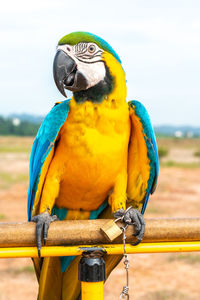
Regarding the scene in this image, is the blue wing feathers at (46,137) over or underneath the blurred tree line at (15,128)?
underneath

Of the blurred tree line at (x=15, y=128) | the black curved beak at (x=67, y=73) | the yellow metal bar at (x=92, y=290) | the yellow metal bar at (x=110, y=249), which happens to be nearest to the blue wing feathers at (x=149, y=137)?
the black curved beak at (x=67, y=73)

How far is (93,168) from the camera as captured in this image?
1479 millimetres

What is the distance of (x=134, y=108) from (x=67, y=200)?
479mm

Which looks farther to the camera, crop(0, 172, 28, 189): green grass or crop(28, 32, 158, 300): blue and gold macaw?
crop(0, 172, 28, 189): green grass

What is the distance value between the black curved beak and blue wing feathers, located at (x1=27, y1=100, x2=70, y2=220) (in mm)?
117

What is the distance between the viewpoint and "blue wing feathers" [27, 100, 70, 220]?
1.44 m

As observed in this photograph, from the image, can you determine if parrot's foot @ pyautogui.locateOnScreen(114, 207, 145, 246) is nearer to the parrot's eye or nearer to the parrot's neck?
the parrot's neck

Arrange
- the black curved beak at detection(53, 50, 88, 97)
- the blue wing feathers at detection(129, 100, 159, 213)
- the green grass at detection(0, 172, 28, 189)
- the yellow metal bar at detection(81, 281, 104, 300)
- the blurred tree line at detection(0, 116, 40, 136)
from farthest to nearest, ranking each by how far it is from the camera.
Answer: the blurred tree line at detection(0, 116, 40, 136) → the green grass at detection(0, 172, 28, 189) → the blue wing feathers at detection(129, 100, 159, 213) → the black curved beak at detection(53, 50, 88, 97) → the yellow metal bar at detection(81, 281, 104, 300)

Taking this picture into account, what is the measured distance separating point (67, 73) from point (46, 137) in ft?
0.84

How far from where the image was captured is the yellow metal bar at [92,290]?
1075 mm

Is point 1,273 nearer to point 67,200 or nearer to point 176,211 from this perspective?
point 67,200

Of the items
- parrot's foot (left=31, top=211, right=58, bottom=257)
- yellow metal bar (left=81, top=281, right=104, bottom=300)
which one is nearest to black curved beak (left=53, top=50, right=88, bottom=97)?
parrot's foot (left=31, top=211, right=58, bottom=257)

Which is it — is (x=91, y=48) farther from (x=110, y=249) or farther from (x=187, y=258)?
(x=187, y=258)

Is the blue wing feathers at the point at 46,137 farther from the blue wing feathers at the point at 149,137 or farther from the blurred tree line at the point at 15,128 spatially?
the blurred tree line at the point at 15,128
